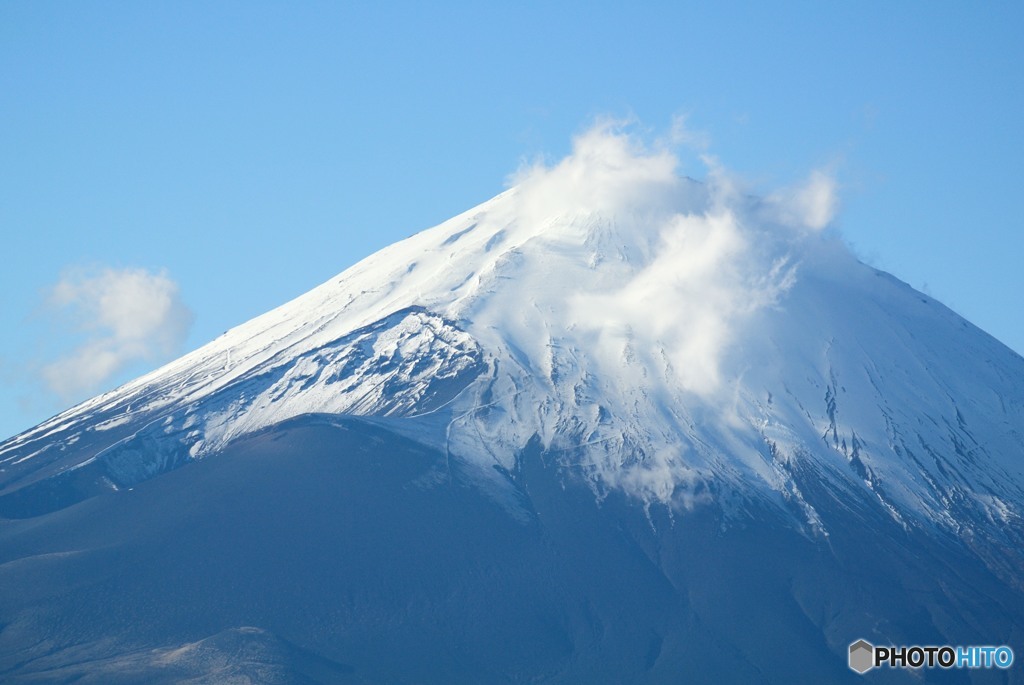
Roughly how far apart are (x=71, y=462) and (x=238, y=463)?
54.7ft

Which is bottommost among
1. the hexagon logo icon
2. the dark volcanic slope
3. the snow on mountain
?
the hexagon logo icon

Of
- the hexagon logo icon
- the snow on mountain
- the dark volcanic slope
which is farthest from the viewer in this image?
the snow on mountain

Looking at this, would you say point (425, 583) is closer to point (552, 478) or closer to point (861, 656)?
point (552, 478)

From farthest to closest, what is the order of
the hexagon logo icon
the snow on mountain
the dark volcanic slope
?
the snow on mountain → the hexagon logo icon → the dark volcanic slope

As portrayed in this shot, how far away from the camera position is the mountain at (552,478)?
118m

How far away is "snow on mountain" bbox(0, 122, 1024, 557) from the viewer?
461ft

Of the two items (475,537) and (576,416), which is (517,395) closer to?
(576,416)

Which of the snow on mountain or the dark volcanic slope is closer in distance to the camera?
the dark volcanic slope

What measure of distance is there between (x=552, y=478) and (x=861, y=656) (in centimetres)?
2982

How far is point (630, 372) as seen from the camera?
15000 centimetres

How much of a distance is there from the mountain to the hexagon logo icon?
133cm

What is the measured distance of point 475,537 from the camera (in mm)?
130375

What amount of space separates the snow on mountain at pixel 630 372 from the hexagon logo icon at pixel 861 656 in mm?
15656

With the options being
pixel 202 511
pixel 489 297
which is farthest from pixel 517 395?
pixel 202 511
